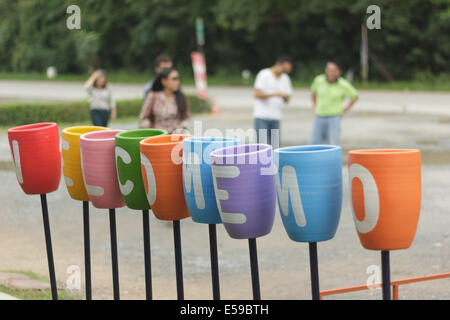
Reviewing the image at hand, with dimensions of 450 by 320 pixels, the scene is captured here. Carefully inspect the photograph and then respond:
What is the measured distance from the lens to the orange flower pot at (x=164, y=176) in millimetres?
2742

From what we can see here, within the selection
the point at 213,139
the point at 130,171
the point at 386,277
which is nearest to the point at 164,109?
the point at 130,171

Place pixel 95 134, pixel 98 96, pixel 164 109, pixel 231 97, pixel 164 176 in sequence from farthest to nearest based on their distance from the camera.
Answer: pixel 231 97, pixel 98 96, pixel 164 109, pixel 95 134, pixel 164 176

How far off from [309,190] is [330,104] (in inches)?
310

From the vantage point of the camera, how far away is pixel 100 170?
3.04 metres

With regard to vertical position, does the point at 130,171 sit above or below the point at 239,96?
above

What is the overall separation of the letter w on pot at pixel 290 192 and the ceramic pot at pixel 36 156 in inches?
48.7

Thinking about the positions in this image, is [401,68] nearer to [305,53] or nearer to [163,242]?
[305,53]

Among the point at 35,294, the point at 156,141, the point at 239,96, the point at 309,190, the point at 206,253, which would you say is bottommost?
the point at 239,96

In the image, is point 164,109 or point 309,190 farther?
point 164,109

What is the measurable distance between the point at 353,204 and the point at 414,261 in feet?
12.7

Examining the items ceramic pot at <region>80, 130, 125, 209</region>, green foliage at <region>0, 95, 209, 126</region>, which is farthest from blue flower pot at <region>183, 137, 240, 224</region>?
green foliage at <region>0, 95, 209, 126</region>

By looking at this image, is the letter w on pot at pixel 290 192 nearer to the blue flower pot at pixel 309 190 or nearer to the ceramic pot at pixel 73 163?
the blue flower pot at pixel 309 190

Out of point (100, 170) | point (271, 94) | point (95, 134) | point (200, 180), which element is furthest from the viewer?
point (271, 94)

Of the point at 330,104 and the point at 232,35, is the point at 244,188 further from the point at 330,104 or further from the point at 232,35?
the point at 232,35
